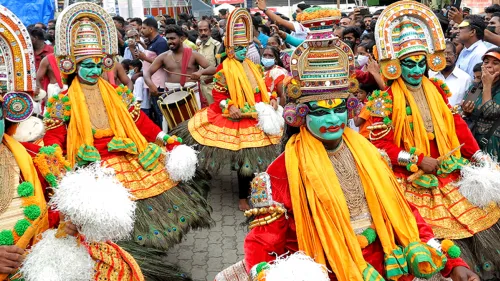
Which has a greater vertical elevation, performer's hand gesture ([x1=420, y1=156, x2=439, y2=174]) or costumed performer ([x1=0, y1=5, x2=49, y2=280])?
costumed performer ([x1=0, y1=5, x2=49, y2=280])

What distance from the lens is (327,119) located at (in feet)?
10.8

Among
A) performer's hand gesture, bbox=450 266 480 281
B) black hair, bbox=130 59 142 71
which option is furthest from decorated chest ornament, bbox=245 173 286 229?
black hair, bbox=130 59 142 71

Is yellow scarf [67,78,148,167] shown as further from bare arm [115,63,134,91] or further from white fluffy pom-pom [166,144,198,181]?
bare arm [115,63,134,91]

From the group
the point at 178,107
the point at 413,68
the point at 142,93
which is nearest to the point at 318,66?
the point at 413,68

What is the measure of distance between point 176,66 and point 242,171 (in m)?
2.65

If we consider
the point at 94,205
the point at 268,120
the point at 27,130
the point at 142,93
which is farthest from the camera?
the point at 142,93

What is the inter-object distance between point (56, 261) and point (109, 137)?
2413 mm

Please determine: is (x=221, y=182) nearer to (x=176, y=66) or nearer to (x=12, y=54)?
(x=176, y=66)

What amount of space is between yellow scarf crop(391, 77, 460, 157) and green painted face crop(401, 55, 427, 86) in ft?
0.25

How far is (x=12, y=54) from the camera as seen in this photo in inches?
133

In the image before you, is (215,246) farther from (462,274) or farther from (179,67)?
(462,274)

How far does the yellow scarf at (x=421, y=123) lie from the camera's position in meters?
4.80

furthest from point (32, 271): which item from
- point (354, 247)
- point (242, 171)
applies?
point (242, 171)

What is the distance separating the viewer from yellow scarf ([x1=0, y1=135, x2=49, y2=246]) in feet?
10.7
